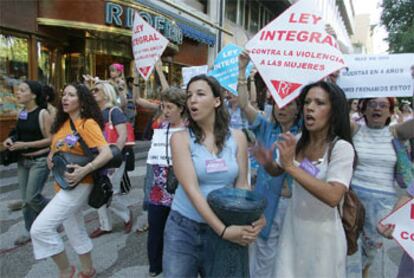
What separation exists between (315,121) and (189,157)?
0.76m

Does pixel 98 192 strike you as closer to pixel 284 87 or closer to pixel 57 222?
pixel 57 222

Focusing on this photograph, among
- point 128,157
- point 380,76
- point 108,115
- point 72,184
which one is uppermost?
point 380,76

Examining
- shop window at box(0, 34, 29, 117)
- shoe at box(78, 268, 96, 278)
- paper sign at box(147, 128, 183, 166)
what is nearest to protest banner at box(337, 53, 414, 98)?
paper sign at box(147, 128, 183, 166)

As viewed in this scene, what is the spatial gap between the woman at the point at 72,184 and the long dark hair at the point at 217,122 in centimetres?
117

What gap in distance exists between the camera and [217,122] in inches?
94.7

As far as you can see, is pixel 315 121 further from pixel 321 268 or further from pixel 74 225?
pixel 74 225

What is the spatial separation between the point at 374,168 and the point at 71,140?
8.30ft

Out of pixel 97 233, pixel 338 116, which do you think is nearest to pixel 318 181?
pixel 338 116

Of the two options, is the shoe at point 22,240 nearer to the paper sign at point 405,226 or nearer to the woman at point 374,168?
the woman at point 374,168

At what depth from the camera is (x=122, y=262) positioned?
391 cm

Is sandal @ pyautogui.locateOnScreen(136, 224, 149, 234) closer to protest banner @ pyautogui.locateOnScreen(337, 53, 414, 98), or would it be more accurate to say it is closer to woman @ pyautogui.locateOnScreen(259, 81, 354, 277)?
woman @ pyautogui.locateOnScreen(259, 81, 354, 277)

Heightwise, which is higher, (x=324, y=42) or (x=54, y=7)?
(x=54, y=7)

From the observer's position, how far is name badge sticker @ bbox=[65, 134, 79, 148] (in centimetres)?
315

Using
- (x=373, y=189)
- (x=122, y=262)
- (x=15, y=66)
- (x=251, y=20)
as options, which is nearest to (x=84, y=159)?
(x=122, y=262)
